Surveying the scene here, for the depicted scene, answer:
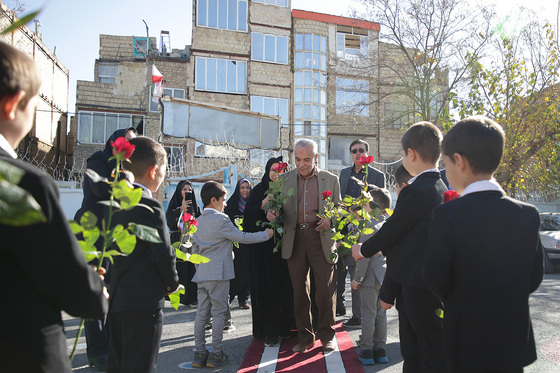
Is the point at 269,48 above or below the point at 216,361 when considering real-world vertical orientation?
above

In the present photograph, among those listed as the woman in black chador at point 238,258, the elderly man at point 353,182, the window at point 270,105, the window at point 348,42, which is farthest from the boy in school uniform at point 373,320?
the window at point 348,42

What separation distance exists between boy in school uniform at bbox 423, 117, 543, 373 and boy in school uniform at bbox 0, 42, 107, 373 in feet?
5.66

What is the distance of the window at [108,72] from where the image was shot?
30.3 meters

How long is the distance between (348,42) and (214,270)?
28753mm

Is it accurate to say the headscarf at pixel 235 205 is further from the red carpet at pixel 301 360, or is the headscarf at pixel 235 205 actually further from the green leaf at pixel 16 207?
the green leaf at pixel 16 207

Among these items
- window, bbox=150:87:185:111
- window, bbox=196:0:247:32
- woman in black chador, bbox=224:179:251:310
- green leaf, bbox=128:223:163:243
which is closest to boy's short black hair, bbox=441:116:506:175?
green leaf, bbox=128:223:163:243

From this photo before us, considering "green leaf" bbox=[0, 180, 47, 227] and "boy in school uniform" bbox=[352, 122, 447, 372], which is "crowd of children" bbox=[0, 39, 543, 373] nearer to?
"boy in school uniform" bbox=[352, 122, 447, 372]

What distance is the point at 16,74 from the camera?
58.4 inches

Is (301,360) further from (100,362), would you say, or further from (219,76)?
(219,76)

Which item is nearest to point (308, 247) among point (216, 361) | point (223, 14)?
point (216, 361)

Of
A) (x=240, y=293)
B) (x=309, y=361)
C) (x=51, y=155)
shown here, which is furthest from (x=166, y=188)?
(x=51, y=155)

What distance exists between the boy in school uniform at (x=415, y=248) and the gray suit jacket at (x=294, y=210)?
5.38ft

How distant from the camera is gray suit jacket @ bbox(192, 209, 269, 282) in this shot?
4.84m

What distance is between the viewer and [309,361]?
495cm
